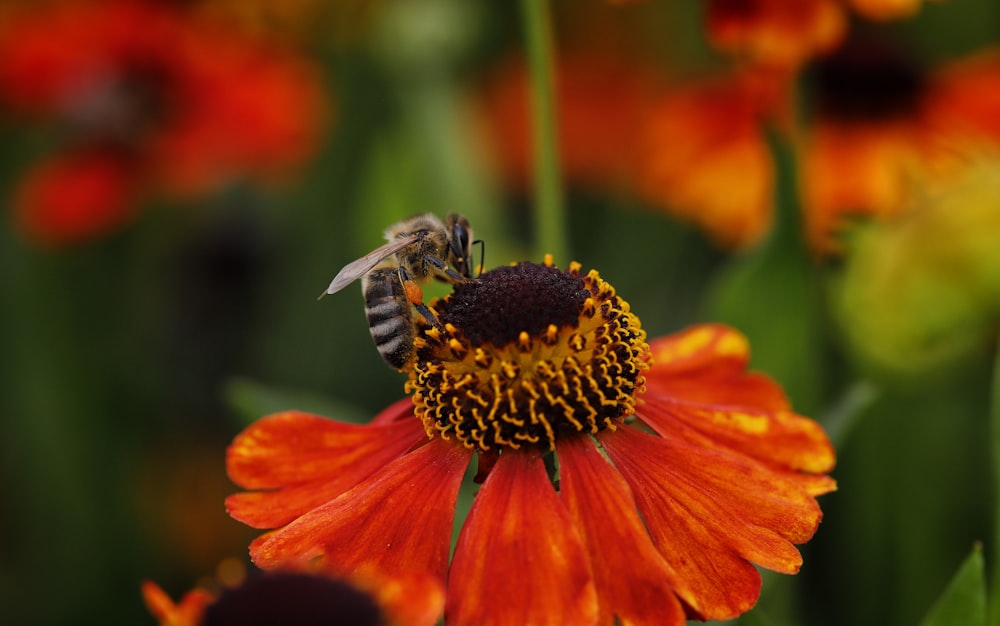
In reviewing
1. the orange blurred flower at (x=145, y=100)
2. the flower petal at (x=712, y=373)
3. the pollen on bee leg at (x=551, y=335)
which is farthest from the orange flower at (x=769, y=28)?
the orange blurred flower at (x=145, y=100)

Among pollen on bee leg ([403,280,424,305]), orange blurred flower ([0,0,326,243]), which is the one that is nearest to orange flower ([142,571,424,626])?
pollen on bee leg ([403,280,424,305])

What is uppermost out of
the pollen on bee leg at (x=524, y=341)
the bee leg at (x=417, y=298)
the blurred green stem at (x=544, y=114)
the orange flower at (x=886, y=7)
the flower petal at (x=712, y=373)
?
the orange flower at (x=886, y=7)

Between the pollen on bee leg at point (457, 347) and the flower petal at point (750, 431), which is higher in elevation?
the pollen on bee leg at point (457, 347)

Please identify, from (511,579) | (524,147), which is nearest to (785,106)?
(524,147)

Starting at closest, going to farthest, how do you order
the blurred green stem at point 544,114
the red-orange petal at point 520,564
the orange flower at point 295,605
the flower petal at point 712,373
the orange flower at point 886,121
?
the orange flower at point 295,605
the red-orange petal at point 520,564
the flower petal at point 712,373
the blurred green stem at point 544,114
the orange flower at point 886,121

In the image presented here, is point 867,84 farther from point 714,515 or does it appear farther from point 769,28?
point 714,515

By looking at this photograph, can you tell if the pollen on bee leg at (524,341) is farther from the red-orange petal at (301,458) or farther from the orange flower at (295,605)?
the orange flower at (295,605)

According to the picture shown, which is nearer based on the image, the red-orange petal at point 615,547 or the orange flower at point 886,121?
the red-orange petal at point 615,547

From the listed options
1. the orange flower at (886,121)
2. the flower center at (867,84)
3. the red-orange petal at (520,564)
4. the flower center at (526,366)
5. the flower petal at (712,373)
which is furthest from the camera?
the flower center at (867,84)
